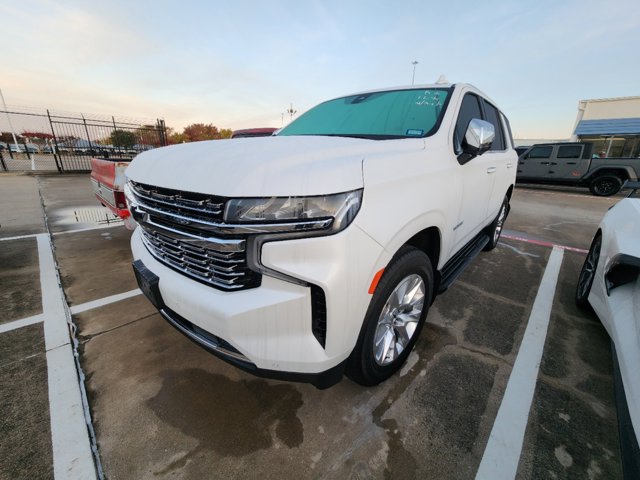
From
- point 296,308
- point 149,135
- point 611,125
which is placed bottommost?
point 296,308

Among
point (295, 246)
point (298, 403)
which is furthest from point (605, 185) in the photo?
point (295, 246)

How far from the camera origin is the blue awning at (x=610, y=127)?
2392 cm

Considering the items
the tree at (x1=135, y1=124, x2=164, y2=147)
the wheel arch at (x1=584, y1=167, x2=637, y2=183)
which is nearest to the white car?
the wheel arch at (x1=584, y1=167, x2=637, y2=183)

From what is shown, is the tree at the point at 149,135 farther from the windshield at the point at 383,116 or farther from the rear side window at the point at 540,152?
the rear side window at the point at 540,152

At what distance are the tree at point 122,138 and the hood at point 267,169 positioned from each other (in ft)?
66.0

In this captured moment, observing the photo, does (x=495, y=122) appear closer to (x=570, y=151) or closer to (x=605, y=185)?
(x=570, y=151)

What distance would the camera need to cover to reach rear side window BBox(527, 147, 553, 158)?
12328 millimetres

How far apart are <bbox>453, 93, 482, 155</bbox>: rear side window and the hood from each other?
32.5 inches

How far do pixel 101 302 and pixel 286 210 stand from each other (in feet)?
8.91

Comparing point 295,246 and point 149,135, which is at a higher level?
point 149,135

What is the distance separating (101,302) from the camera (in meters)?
2.94

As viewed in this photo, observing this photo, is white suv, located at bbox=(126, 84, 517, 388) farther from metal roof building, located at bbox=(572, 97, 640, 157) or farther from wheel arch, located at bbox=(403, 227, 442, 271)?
metal roof building, located at bbox=(572, 97, 640, 157)

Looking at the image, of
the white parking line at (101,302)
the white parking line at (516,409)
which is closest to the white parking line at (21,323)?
the white parking line at (101,302)

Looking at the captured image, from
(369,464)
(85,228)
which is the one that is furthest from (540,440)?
(85,228)
